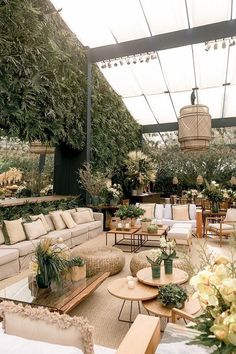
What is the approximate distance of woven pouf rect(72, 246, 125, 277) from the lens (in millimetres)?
3930

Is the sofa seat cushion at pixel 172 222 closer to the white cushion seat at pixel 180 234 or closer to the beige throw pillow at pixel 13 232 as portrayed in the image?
the white cushion seat at pixel 180 234

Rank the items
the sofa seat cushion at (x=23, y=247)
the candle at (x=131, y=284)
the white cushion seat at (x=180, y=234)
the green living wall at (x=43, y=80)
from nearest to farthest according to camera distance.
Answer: the candle at (x=131, y=284), the sofa seat cushion at (x=23, y=247), the green living wall at (x=43, y=80), the white cushion seat at (x=180, y=234)

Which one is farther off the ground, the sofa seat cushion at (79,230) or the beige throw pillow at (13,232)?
the beige throw pillow at (13,232)

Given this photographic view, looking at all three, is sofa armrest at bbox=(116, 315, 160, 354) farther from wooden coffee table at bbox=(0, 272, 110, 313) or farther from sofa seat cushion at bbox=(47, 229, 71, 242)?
sofa seat cushion at bbox=(47, 229, 71, 242)

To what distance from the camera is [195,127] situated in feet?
14.2

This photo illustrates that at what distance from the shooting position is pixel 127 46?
23.2 feet

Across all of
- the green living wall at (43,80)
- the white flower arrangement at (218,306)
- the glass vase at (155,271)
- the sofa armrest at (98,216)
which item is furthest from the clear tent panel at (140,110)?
the white flower arrangement at (218,306)

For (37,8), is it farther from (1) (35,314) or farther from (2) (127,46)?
(1) (35,314)

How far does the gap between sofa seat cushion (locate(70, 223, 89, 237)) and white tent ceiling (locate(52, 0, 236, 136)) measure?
15.0ft

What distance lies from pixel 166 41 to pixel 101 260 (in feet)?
17.8

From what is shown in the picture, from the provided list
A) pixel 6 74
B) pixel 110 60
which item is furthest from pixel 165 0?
pixel 6 74

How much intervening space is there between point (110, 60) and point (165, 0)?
2280mm

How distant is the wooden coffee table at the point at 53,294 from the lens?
8.84ft

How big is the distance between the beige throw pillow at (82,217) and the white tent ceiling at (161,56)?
166 inches
